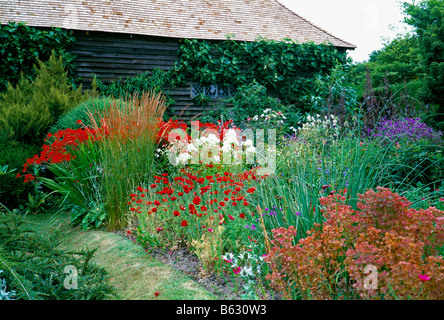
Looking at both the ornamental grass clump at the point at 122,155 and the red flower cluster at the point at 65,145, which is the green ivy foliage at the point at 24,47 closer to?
the red flower cluster at the point at 65,145

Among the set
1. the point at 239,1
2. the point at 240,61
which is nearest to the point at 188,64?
the point at 240,61

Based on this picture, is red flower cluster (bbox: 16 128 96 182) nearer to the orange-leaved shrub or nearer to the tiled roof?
the orange-leaved shrub

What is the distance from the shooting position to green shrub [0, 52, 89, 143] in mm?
6094

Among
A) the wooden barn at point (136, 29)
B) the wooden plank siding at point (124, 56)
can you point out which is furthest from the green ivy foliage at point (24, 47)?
the wooden plank siding at point (124, 56)

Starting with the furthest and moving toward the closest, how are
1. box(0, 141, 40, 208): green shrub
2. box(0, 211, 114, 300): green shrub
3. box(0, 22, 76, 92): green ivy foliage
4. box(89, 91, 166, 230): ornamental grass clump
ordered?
box(0, 22, 76, 92): green ivy foliage, box(0, 141, 40, 208): green shrub, box(89, 91, 166, 230): ornamental grass clump, box(0, 211, 114, 300): green shrub

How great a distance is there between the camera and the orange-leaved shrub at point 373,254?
1721mm

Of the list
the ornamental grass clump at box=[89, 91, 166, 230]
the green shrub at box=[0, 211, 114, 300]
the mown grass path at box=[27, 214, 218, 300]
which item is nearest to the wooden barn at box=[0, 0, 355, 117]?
the ornamental grass clump at box=[89, 91, 166, 230]

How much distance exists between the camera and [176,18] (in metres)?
10.5

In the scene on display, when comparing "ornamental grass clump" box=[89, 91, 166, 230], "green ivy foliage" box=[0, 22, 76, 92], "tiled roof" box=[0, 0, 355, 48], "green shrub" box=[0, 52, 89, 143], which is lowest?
"ornamental grass clump" box=[89, 91, 166, 230]

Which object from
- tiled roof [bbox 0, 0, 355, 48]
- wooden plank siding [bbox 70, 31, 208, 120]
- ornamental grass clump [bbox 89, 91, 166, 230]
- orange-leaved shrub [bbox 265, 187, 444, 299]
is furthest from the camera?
wooden plank siding [bbox 70, 31, 208, 120]

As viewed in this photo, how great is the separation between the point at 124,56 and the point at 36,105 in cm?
360

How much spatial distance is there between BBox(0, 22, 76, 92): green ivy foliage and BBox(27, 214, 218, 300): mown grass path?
19.9ft
